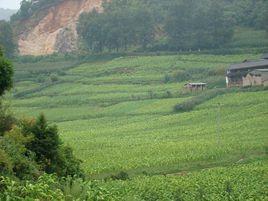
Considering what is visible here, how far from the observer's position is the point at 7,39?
3354 inches

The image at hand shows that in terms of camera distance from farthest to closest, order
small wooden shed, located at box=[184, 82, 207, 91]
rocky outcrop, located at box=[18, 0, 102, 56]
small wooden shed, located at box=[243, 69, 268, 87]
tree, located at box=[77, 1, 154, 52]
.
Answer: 1. rocky outcrop, located at box=[18, 0, 102, 56]
2. tree, located at box=[77, 1, 154, 52]
3. small wooden shed, located at box=[184, 82, 207, 91]
4. small wooden shed, located at box=[243, 69, 268, 87]

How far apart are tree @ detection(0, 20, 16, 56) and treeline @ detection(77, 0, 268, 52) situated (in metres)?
9.67

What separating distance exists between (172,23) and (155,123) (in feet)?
123

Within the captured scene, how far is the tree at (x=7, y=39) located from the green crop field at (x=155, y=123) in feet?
16.4

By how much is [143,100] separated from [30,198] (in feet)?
141

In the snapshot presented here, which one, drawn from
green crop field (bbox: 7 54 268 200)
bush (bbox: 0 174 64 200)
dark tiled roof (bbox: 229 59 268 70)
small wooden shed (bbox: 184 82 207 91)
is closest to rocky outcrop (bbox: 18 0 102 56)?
green crop field (bbox: 7 54 268 200)

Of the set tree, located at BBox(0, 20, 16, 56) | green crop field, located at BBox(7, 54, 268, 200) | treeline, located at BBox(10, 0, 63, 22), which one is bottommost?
green crop field, located at BBox(7, 54, 268, 200)

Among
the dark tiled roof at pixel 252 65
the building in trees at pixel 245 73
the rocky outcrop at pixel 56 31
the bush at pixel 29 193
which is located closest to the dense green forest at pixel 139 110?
the bush at pixel 29 193

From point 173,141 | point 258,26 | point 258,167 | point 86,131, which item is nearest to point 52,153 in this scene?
point 258,167

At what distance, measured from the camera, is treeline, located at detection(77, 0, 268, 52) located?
81.1 meters

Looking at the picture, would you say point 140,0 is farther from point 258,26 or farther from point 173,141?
point 173,141

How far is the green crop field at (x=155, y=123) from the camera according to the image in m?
27.5

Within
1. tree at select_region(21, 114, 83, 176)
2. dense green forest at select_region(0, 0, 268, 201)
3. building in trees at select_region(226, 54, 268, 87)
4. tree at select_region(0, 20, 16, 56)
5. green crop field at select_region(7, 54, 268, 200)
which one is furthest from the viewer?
tree at select_region(0, 20, 16, 56)

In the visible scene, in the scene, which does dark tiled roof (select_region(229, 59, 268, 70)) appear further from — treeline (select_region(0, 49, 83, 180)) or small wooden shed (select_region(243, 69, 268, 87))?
treeline (select_region(0, 49, 83, 180))
